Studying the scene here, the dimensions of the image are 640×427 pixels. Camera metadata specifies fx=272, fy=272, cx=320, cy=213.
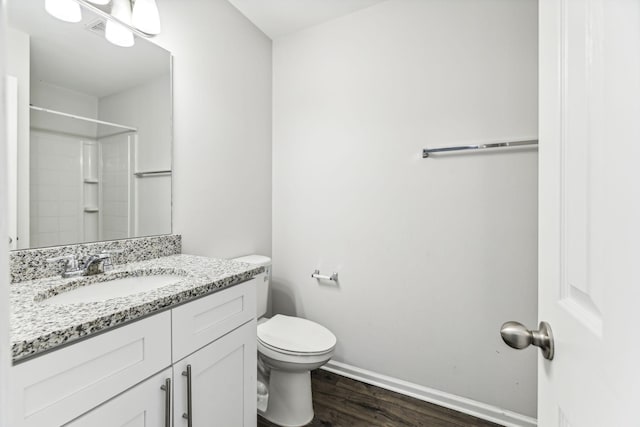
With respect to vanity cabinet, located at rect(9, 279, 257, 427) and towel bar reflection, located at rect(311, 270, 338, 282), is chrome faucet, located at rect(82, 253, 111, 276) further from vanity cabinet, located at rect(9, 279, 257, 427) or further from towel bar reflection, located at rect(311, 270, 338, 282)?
towel bar reflection, located at rect(311, 270, 338, 282)

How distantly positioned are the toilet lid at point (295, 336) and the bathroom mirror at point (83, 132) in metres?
0.77

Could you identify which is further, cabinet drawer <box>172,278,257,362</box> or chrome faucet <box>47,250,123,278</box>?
chrome faucet <box>47,250,123,278</box>

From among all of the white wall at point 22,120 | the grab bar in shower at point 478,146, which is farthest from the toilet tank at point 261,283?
the grab bar in shower at point 478,146

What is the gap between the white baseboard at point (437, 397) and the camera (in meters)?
1.41

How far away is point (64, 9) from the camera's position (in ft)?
3.41

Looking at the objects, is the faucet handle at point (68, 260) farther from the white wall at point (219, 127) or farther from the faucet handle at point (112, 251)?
the white wall at point (219, 127)

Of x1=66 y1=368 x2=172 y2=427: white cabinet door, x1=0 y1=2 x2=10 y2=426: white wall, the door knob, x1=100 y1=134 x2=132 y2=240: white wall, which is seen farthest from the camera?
x1=100 y1=134 x2=132 y2=240: white wall

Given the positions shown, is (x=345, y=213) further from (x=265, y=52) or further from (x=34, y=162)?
(x=34, y=162)

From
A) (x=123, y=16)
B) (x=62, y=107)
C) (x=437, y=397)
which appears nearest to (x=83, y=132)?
(x=62, y=107)

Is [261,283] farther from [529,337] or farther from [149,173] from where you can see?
[529,337]

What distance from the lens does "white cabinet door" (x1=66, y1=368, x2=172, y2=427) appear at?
0.64 m
